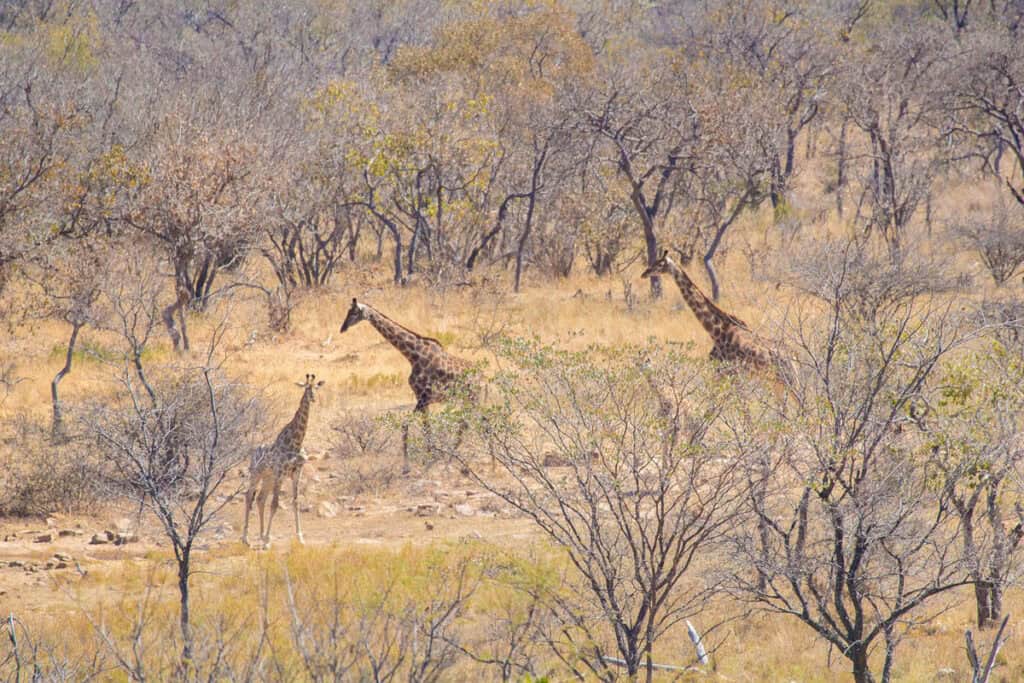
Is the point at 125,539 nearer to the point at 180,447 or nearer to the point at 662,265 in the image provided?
the point at 180,447

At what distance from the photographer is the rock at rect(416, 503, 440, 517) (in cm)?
1295

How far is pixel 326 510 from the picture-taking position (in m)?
13.1

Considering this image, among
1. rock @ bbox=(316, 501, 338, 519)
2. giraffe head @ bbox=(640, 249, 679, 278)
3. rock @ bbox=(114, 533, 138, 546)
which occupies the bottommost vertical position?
rock @ bbox=(114, 533, 138, 546)

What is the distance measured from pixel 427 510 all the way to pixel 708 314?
4.17 meters

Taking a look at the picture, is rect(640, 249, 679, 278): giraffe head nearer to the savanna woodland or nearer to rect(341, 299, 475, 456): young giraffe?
the savanna woodland

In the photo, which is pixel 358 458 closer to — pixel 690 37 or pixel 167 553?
pixel 167 553

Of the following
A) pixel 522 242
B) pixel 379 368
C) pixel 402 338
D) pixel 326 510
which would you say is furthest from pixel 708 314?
pixel 522 242

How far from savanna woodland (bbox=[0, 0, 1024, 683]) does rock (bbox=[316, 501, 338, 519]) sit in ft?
0.64

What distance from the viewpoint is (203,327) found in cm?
2089

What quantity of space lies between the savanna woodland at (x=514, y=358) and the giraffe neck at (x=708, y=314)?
2.1 inches

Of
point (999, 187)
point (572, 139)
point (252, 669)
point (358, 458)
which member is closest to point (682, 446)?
point (252, 669)

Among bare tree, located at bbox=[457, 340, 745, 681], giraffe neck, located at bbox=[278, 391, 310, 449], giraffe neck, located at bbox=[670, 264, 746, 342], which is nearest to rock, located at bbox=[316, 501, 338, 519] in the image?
giraffe neck, located at bbox=[278, 391, 310, 449]

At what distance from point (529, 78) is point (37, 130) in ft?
40.4

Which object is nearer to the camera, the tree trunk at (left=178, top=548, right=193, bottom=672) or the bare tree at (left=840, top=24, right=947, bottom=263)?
the tree trunk at (left=178, top=548, right=193, bottom=672)
